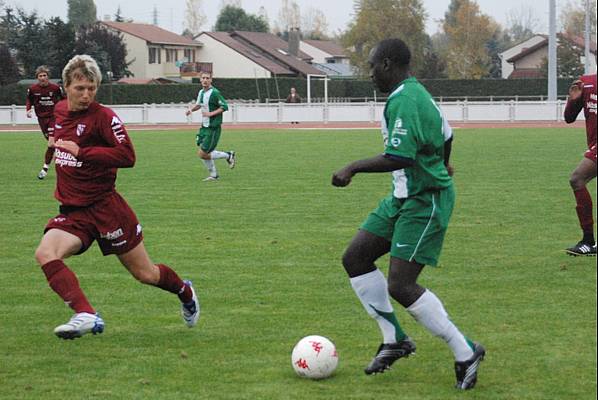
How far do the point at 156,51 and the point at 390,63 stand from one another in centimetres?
9599

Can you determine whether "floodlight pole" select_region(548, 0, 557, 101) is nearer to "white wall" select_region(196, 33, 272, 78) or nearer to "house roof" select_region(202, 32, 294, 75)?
"house roof" select_region(202, 32, 294, 75)

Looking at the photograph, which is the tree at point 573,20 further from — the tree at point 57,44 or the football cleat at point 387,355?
the football cleat at point 387,355

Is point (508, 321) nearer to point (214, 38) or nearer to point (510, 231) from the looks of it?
point (510, 231)

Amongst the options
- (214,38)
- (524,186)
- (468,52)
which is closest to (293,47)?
(214,38)

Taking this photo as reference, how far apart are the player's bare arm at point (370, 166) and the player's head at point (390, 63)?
0.49 metres

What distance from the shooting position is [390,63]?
596 cm

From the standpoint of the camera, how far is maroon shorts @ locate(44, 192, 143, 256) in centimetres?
697

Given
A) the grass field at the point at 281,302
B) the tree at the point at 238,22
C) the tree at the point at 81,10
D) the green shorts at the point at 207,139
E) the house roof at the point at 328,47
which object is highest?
the tree at the point at 81,10

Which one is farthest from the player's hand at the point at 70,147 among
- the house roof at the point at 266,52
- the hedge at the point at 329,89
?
the house roof at the point at 266,52

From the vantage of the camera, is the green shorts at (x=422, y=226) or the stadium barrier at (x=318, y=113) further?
the stadium barrier at (x=318, y=113)

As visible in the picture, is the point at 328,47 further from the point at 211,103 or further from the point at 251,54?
the point at 211,103

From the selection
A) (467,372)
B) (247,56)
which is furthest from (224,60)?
(467,372)

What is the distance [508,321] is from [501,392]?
73.2 inches

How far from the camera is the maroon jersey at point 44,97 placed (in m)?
20.9
